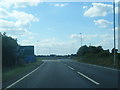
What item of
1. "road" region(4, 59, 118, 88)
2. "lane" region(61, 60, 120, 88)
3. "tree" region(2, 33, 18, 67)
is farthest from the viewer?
"tree" region(2, 33, 18, 67)

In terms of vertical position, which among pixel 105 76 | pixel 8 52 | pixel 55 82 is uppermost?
pixel 8 52

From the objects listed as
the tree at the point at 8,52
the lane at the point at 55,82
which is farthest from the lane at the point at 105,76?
the tree at the point at 8,52

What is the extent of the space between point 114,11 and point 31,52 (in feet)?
120

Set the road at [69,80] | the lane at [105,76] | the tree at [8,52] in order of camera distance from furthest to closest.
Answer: the tree at [8,52] → the lane at [105,76] → the road at [69,80]

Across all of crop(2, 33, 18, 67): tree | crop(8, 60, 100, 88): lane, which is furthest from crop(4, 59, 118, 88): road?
crop(2, 33, 18, 67): tree

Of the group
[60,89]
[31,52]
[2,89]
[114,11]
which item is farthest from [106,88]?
[31,52]

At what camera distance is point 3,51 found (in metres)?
36.0

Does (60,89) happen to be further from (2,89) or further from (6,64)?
(6,64)

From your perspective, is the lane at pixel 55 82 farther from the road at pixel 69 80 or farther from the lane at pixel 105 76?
the lane at pixel 105 76

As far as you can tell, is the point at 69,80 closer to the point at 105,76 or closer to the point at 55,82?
the point at 55,82

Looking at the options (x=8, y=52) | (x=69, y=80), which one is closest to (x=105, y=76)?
(x=69, y=80)

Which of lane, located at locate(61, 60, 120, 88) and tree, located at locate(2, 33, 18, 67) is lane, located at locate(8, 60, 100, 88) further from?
tree, located at locate(2, 33, 18, 67)

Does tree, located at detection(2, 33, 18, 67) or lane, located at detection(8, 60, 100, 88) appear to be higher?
tree, located at detection(2, 33, 18, 67)

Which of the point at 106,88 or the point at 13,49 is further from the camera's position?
the point at 13,49
